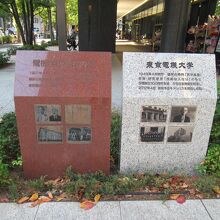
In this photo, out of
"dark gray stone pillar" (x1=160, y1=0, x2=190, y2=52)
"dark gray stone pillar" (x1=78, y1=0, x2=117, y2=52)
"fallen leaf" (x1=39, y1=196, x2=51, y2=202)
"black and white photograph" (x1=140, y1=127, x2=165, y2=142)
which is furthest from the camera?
"dark gray stone pillar" (x1=78, y1=0, x2=117, y2=52)

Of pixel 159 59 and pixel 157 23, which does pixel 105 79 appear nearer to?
pixel 159 59

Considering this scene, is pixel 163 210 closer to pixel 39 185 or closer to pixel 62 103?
pixel 39 185

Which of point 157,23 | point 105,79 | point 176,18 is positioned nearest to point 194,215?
point 105,79

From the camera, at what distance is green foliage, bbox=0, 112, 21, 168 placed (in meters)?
3.54

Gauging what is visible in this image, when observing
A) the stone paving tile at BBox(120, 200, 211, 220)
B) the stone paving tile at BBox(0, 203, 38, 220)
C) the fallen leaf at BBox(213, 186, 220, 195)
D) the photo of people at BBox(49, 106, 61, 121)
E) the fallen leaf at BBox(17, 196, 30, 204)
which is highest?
the photo of people at BBox(49, 106, 61, 121)

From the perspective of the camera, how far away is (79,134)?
10.1ft

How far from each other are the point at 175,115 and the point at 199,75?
1.82 ft

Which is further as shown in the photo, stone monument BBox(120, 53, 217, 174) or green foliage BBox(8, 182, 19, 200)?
stone monument BBox(120, 53, 217, 174)

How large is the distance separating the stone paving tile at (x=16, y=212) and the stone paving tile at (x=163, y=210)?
953 millimetres

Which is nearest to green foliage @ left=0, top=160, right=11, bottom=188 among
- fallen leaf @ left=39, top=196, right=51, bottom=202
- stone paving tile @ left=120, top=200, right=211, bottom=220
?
fallen leaf @ left=39, top=196, right=51, bottom=202

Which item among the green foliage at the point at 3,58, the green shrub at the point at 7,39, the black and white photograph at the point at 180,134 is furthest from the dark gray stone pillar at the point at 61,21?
the green shrub at the point at 7,39

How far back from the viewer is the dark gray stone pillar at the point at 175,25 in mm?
10086

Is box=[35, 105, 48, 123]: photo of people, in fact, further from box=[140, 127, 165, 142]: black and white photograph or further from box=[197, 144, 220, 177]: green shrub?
box=[197, 144, 220, 177]: green shrub

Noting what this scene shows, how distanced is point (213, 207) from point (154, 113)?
3.98ft
